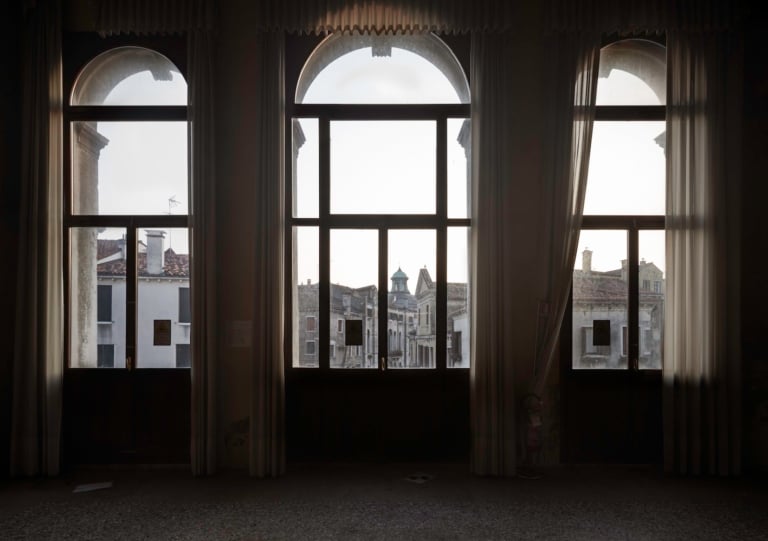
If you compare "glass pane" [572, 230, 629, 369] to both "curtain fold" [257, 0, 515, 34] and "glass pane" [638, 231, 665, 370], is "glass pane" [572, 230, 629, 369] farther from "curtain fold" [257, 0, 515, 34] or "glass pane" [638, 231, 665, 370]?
"curtain fold" [257, 0, 515, 34]

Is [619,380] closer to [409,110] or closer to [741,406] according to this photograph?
[741,406]

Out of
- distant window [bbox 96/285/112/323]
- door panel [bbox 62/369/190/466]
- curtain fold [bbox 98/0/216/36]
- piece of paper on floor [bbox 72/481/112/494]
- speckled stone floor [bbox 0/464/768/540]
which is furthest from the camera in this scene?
distant window [bbox 96/285/112/323]

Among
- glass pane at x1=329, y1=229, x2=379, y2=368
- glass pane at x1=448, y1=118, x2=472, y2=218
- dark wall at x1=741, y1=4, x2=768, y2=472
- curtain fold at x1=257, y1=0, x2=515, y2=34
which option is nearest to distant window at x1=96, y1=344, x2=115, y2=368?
glass pane at x1=329, y1=229, x2=379, y2=368

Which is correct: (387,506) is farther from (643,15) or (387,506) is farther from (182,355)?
(643,15)

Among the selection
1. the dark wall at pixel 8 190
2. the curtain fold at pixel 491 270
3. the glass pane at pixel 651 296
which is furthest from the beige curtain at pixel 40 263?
the glass pane at pixel 651 296

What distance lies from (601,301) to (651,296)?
1.51 ft

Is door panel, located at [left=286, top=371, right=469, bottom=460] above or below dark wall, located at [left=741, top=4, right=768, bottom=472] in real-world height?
below

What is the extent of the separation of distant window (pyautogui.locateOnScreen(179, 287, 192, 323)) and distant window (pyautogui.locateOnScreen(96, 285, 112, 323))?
0.68 m

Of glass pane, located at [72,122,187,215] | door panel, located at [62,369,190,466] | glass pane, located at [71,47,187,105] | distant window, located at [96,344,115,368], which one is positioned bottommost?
door panel, located at [62,369,190,466]

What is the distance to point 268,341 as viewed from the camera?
4297mm

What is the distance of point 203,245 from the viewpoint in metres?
4.33

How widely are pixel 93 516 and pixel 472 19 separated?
4.95 metres

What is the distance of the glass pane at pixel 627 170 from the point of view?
4566mm

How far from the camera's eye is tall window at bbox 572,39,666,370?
4.52 m
